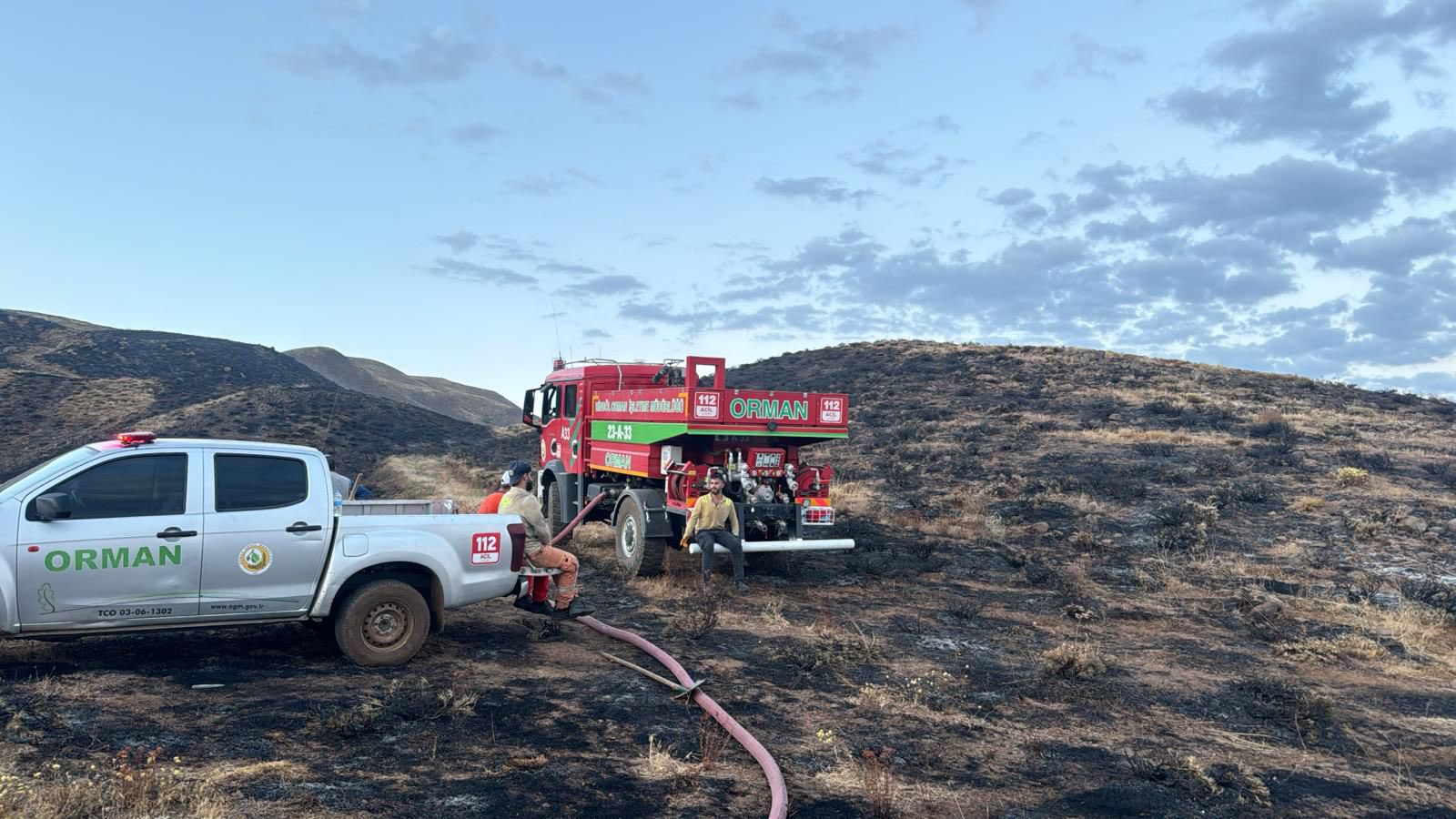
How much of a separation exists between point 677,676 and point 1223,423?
25.1 meters

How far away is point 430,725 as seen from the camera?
6711mm

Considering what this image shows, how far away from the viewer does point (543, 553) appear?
9609mm

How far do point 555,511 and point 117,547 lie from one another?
9.59m

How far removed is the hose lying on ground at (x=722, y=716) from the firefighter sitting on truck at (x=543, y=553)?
420 millimetres

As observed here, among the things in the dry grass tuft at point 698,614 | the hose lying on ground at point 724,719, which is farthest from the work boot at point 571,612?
the dry grass tuft at point 698,614

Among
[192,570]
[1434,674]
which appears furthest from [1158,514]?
[192,570]

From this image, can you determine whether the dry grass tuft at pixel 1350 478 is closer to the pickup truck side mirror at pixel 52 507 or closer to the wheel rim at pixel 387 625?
the wheel rim at pixel 387 625

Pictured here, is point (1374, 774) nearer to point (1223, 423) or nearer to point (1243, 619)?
point (1243, 619)

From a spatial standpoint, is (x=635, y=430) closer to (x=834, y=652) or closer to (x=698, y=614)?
(x=698, y=614)

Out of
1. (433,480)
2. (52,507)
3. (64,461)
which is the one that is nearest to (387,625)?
(52,507)

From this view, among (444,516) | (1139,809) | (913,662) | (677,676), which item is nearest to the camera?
(1139,809)

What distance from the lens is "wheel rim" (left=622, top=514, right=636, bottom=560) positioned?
1335cm

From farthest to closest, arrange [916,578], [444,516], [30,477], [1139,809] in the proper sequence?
[916,578] → [444,516] → [30,477] → [1139,809]

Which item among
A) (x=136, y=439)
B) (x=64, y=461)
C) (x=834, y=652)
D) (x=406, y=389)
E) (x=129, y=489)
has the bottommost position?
(x=834, y=652)
